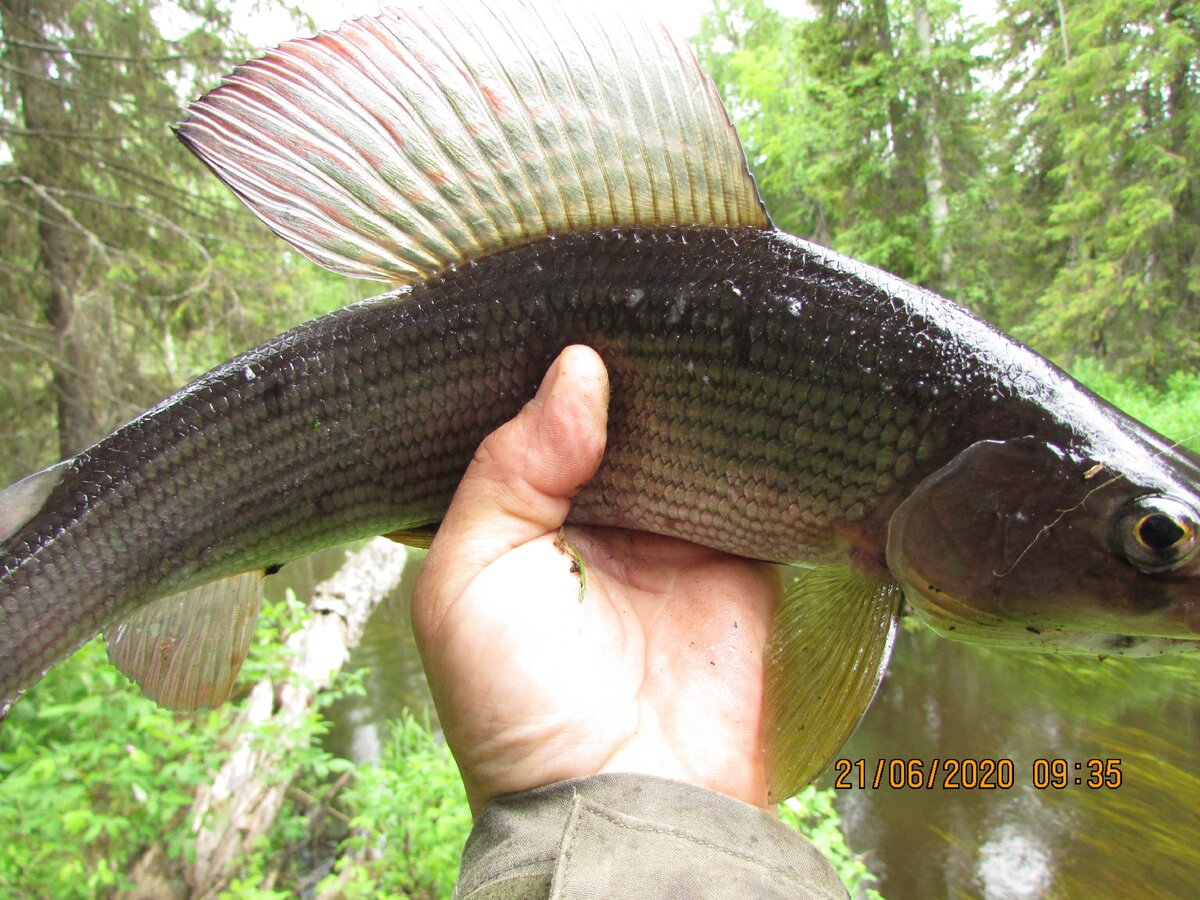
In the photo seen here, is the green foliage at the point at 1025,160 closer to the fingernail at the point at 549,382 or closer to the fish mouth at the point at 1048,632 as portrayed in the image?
the fish mouth at the point at 1048,632

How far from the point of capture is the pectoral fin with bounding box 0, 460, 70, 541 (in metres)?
1.60

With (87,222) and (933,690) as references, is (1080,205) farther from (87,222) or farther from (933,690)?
(87,222)

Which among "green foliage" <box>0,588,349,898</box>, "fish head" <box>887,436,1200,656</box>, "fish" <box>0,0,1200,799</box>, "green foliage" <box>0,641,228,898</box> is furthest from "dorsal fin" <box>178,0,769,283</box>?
"green foliage" <box>0,641,228,898</box>

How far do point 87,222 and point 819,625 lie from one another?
7887mm

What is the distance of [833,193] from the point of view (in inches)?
649

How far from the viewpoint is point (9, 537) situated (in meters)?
1.59

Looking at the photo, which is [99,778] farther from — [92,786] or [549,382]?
[549,382]

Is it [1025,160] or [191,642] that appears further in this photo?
[1025,160]

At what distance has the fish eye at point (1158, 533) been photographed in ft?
4.37

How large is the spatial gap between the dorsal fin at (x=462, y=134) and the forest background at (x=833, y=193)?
2924mm

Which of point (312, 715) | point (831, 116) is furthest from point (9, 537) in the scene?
point (831, 116)

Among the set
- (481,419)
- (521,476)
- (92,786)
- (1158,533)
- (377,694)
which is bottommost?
(377,694)

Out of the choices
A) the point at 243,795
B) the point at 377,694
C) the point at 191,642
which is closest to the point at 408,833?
the point at 243,795

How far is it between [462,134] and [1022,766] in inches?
264
